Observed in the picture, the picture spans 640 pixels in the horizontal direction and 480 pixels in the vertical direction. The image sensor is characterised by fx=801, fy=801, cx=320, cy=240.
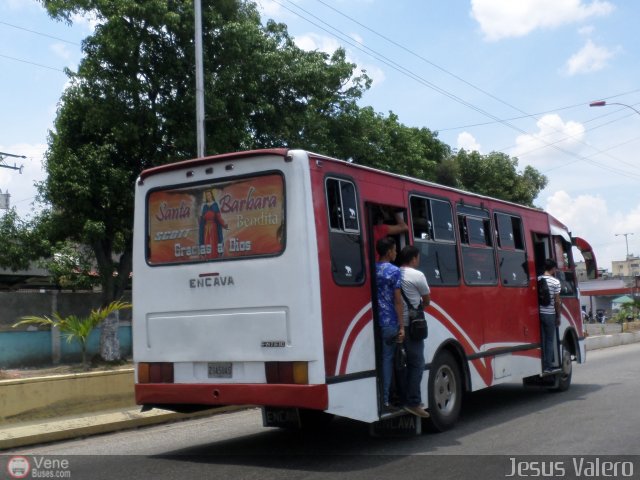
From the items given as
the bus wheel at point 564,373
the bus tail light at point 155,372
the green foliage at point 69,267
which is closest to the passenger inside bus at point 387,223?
the bus tail light at point 155,372

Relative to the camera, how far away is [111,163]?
19.2 meters

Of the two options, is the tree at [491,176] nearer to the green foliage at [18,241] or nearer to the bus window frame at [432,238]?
the green foliage at [18,241]

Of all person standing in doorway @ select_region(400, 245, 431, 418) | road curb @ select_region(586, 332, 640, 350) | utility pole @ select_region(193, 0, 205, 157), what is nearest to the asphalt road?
person standing in doorway @ select_region(400, 245, 431, 418)

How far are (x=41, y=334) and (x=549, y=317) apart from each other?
13252 millimetres

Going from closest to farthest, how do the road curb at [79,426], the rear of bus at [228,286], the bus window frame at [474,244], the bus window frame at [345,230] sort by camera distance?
1. the rear of bus at [228,286]
2. the bus window frame at [345,230]
3. the road curb at [79,426]
4. the bus window frame at [474,244]

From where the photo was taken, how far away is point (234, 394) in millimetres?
7730

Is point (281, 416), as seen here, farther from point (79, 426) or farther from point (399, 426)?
point (79, 426)

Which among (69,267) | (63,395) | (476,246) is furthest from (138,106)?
(476,246)

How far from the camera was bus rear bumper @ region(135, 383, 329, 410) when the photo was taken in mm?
7324

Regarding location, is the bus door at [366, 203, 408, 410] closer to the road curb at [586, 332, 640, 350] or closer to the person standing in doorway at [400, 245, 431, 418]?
the person standing in doorway at [400, 245, 431, 418]

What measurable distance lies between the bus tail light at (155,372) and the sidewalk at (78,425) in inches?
77.5

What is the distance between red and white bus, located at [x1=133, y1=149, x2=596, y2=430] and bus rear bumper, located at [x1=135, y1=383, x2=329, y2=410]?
1 centimetres

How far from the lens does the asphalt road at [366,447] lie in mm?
7316

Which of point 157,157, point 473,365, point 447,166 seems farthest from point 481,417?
point 447,166
